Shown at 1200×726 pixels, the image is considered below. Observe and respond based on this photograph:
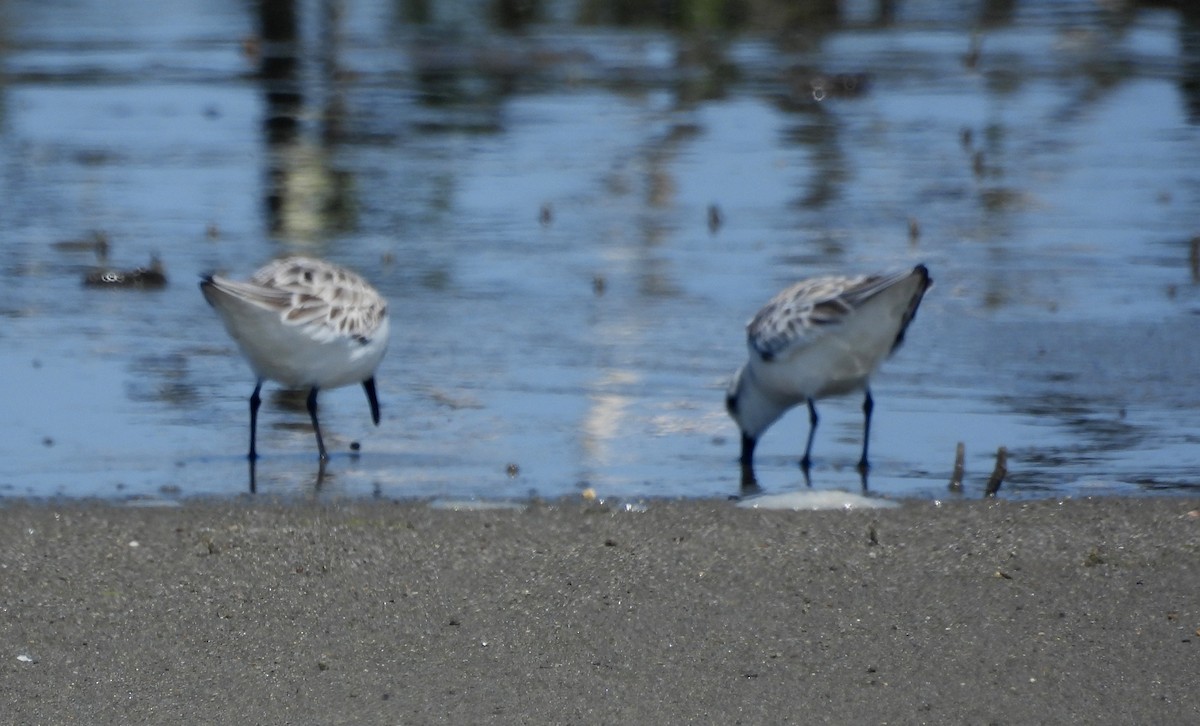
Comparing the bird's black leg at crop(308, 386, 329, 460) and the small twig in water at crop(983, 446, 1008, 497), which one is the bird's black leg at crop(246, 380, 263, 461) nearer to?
the bird's black leg at crop(308, 386, 329, 460)

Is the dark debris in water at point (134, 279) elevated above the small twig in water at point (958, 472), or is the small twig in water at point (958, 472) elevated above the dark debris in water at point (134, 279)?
the small twig in water at point (958, 472)

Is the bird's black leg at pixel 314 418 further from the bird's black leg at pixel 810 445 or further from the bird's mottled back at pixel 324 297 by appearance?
the bird's black leg at pixel 810 445

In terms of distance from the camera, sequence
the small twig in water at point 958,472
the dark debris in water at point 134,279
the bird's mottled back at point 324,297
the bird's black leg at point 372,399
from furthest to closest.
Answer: the dark debris in water at point 134,279, the bird's black leg at point 372,399, the bird's mottled back at point 324,297, the small twig in water at point 958,472

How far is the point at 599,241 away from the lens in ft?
41.7

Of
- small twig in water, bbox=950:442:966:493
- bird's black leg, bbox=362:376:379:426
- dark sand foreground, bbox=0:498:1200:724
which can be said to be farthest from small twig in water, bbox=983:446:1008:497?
bird's black leg, bbox=362:376:379:426

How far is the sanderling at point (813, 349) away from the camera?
27.4 feet

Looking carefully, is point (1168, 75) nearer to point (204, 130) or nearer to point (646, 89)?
point (646, 89)

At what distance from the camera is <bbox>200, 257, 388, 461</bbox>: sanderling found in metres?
8.12

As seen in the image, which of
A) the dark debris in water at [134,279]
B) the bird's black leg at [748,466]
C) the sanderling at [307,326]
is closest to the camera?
the bird's black leg at [748,466]

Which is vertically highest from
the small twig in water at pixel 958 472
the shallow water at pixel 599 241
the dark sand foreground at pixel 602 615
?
the dark sand foreground at pixel 602 615

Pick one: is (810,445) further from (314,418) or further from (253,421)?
(253,421)

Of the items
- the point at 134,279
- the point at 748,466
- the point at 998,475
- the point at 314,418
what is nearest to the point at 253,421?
the point at 314,418

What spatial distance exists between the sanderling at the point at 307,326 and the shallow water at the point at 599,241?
0.31 metres

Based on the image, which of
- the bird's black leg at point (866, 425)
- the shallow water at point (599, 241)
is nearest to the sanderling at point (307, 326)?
the shallow water at point (599, 241)
